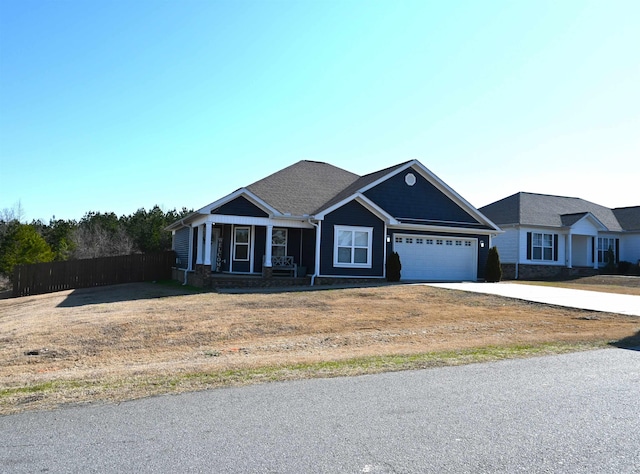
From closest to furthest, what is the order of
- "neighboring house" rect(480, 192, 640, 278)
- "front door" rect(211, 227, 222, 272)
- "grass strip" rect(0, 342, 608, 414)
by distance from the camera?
"grass strip" rect(0, 342, 608, 414) → "front door" rect(211, 227, 222, 272) → "neighboring house" rect(480, 192, 640, 278)

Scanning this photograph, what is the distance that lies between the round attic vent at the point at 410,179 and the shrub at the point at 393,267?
12.9ft

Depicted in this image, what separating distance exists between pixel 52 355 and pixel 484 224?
2152cm

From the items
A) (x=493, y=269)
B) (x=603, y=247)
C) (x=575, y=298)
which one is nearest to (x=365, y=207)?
(x=493, y=269)

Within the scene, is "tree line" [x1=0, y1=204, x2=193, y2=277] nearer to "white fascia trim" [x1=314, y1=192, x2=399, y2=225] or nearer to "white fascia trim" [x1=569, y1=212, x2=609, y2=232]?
"white fascia trim" [x1=314, y1=192, x2=399, y2=225]

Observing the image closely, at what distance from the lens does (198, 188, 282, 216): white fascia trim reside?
69.9 feet

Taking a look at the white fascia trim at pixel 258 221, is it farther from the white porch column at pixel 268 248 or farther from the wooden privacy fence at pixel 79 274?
the wooden privacy fence at pixel 79 274

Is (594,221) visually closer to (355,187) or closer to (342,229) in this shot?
(355,187)

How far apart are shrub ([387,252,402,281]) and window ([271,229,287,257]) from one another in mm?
4770

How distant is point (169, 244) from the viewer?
151ft

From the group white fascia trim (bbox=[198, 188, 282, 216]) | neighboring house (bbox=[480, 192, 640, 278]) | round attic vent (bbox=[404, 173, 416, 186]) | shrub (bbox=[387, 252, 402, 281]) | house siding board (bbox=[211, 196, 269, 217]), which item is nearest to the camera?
white fascia trim (bbox=[198, 188, 282, 216])

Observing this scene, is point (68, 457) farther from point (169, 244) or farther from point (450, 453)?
point (169, 244)

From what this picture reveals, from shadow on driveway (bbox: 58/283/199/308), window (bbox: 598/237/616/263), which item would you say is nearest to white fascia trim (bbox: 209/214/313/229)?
shadow on driveway (bbox: 58/283/199/308)

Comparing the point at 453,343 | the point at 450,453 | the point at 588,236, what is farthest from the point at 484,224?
the point at 450,453

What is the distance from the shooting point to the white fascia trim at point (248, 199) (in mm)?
21312
